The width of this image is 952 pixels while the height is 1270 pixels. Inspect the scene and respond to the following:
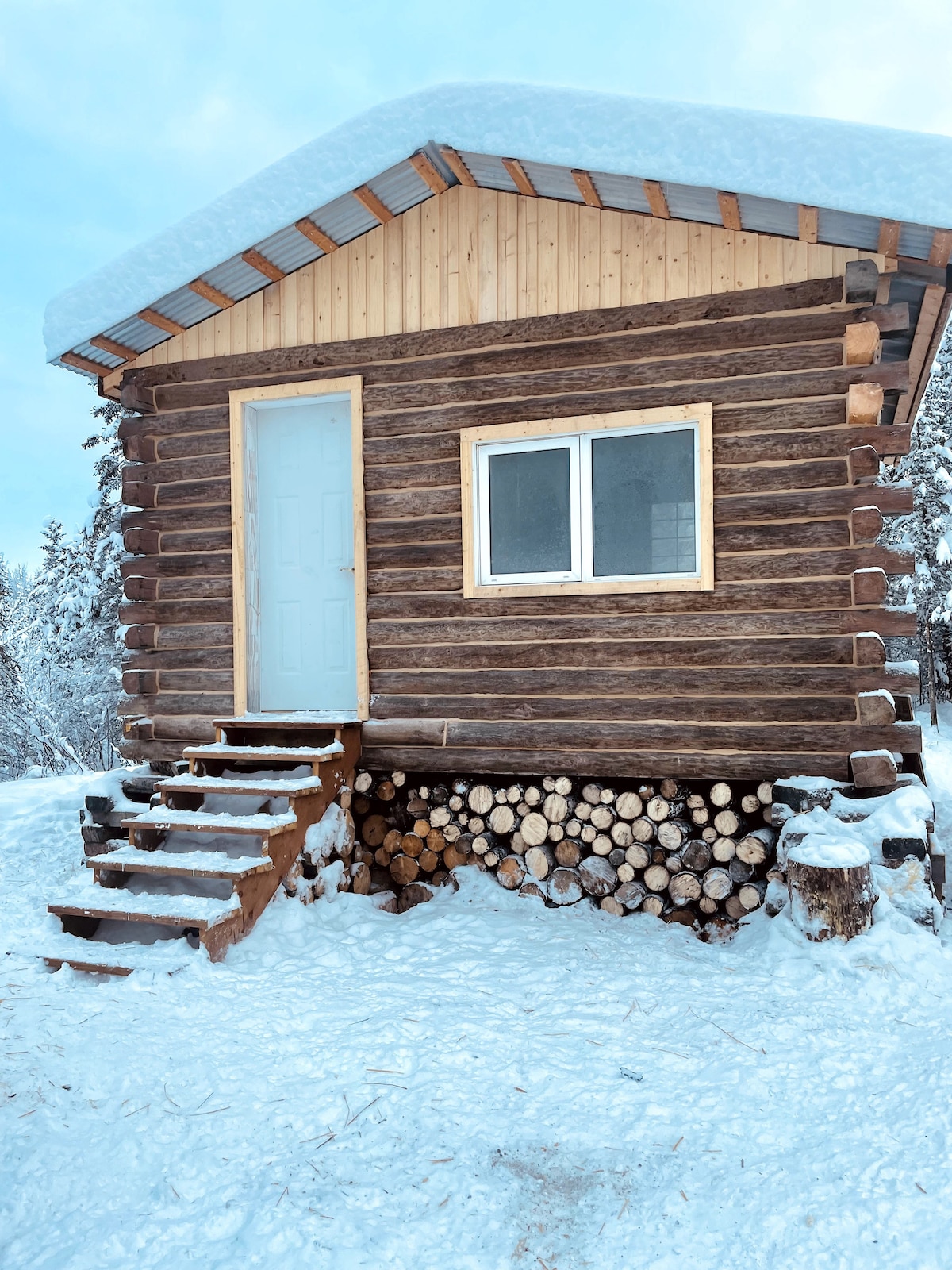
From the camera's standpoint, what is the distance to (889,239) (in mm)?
5199

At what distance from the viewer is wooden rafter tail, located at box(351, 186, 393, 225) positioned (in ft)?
20.0

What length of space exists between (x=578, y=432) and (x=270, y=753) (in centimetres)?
302

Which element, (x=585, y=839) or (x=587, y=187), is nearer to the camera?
(x=587, y=187)

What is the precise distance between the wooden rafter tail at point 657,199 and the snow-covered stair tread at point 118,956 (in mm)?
4992

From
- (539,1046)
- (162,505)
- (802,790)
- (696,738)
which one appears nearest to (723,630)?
(696,738)

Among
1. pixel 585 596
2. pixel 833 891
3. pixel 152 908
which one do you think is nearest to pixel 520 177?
pixel 585 596

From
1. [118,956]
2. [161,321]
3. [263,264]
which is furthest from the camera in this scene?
[161,321]

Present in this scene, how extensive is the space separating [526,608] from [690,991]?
2.78 metres

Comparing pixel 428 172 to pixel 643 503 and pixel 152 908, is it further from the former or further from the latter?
pixel 152 908

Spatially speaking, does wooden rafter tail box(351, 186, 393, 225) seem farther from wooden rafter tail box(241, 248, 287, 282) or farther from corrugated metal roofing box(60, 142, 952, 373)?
wooden rafter tail box(241, 248, 287, 282)

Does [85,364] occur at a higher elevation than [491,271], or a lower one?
lower

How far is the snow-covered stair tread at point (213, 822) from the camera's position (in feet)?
17.8

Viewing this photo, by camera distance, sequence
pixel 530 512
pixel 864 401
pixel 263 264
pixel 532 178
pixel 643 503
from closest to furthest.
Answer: pixel 864 401
pixel 532 178
pixel 643 503
pixel 530 512
pixel 263 264

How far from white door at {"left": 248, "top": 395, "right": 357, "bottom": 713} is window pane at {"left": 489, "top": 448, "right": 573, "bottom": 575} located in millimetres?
1215
